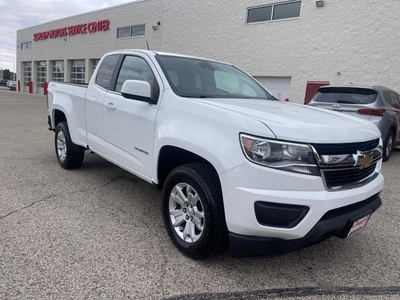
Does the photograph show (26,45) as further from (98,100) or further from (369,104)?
(369,104)

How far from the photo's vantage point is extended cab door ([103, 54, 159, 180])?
3239 millimetres

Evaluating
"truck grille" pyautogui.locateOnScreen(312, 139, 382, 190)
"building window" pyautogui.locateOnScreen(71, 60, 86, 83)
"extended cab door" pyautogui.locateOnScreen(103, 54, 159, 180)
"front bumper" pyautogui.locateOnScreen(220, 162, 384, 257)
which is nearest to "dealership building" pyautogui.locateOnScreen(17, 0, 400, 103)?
"building window" pyautogui.locateOnScreen(71, 60, 86, 83)

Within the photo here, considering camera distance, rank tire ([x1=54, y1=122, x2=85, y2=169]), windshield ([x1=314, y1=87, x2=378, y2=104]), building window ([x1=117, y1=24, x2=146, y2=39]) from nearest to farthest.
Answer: tire ([x1=54, y1=122, x2=85, y2=169]) → windshield ([x1=314, y1=87, x2=378, y2=104]) → building window ([x1=117, y1=24, x2=146, y2=39])

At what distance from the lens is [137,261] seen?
2.76m

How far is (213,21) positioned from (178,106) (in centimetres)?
1542

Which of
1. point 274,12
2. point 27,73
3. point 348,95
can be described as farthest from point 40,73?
point 348,95

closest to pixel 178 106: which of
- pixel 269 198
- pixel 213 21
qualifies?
pixel 269 198

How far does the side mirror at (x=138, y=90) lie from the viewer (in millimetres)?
3031

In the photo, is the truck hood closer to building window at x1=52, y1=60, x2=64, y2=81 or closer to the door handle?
the door handle

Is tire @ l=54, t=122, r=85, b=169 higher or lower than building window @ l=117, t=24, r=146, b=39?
lower

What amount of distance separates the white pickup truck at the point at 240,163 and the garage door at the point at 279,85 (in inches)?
460

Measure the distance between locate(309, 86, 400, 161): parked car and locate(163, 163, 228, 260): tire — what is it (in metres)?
5.10

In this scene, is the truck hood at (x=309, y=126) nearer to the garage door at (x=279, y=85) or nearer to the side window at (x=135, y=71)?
the side window at (x=135, y=71)

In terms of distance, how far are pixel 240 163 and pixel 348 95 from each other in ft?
19.0
